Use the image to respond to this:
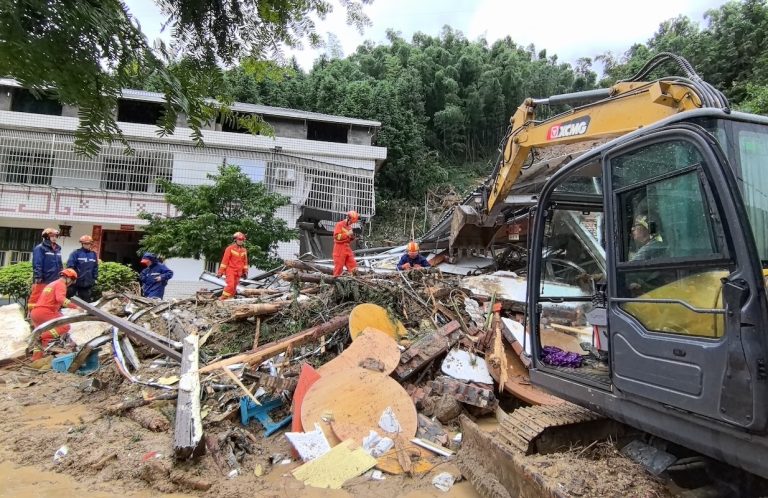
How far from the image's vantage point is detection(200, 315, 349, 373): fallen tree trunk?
5104 millimetres

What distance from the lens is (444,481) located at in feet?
11.9

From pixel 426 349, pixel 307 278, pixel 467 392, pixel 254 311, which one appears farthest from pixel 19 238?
pixel 467 392

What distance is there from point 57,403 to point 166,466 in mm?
2484

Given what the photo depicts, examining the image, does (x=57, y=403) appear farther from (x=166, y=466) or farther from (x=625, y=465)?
(x=625, y=465)

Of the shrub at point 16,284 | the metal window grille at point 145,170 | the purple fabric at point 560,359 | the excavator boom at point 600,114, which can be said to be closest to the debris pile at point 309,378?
the purple fabric at point 560,359

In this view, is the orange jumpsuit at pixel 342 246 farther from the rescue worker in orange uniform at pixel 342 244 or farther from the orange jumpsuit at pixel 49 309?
the orange jumpsuit at pixel 49 309

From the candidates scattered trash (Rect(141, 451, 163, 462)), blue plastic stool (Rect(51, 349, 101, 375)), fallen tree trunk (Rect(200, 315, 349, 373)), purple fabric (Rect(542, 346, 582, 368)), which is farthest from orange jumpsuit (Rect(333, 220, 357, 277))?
purple fabric (Rect(542, 346, 582, 368))

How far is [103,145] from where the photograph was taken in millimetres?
1096

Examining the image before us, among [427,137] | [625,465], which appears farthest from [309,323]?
[427,137]

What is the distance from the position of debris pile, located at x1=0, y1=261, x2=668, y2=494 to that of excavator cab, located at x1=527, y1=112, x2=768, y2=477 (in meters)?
0.97

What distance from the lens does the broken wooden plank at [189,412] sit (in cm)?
375

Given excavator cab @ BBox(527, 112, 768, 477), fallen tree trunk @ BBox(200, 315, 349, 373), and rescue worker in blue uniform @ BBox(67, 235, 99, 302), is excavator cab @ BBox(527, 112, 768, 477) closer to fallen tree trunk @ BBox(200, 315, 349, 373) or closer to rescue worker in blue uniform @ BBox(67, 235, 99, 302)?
fallen tree trunk @ BBox(200, 315, 349, 373)

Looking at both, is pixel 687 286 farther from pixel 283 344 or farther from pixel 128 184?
pixel 128 184

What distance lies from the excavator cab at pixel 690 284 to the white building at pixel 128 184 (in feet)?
46.9
